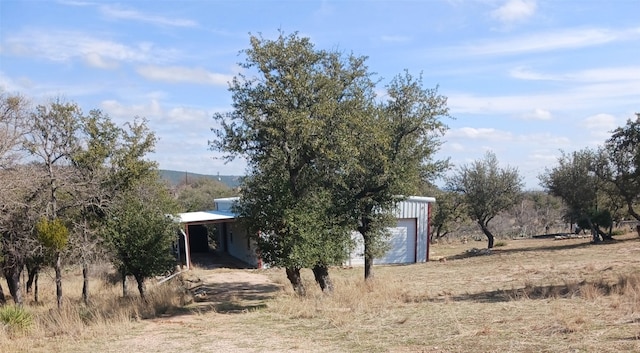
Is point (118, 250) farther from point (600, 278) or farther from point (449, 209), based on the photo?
point (449, 209)

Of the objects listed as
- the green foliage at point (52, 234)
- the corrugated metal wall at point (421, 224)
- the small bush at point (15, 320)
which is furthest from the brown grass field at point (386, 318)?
the corrugated metal wall at point (421, 224)

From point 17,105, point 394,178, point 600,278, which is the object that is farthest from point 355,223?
point 17,105

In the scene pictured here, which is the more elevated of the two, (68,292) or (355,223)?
(355,223)

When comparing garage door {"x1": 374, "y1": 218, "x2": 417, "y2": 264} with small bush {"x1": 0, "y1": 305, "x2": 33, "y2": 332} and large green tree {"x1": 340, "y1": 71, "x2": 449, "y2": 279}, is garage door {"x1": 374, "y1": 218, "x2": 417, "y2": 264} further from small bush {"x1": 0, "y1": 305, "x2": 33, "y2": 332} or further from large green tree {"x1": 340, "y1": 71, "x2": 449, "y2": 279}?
small bush {"x1": 0, "y1": 305, "x2": 33, "y2": 332}

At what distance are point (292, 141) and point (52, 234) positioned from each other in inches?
304

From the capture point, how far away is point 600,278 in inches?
613

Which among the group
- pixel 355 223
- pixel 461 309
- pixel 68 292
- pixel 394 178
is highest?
pixel 394 178

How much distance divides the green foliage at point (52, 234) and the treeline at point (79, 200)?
3 cm

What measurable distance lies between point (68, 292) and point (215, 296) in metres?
7.73

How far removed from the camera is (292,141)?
15.4 metres

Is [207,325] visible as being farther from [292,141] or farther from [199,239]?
[199,239]

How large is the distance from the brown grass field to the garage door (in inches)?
439

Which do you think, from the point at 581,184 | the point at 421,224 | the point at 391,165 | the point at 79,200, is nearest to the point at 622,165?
the point at 581,184

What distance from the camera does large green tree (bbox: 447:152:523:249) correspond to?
3700 centimetres
